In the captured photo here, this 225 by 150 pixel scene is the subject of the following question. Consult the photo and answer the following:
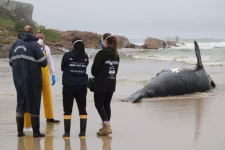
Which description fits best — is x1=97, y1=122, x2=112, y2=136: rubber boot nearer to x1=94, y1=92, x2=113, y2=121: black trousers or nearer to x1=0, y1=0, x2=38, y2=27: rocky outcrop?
x1=94, y1=92, x2=113, y2=121: black trousers

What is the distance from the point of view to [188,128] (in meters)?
7.09

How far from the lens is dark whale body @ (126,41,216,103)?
11.9 m

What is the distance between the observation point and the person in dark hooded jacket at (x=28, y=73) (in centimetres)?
673

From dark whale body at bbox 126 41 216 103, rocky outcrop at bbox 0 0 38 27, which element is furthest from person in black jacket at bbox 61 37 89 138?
rocky outcrop at bbox 0 0 38 27

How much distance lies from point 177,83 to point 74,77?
6322 millimetres

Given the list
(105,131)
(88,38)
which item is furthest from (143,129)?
(88,38)

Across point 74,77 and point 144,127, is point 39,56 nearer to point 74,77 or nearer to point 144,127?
point 74,77

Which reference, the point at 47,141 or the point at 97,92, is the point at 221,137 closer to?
the point at 97,92

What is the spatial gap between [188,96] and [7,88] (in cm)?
624

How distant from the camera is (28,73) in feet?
22.1

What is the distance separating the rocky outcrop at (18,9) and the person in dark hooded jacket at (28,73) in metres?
70.4

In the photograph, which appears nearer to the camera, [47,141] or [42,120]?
[47,141]

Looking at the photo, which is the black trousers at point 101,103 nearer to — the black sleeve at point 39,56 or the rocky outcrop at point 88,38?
the black sleeve at point 39,56

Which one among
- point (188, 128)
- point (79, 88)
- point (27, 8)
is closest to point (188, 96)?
point (188, 128)
